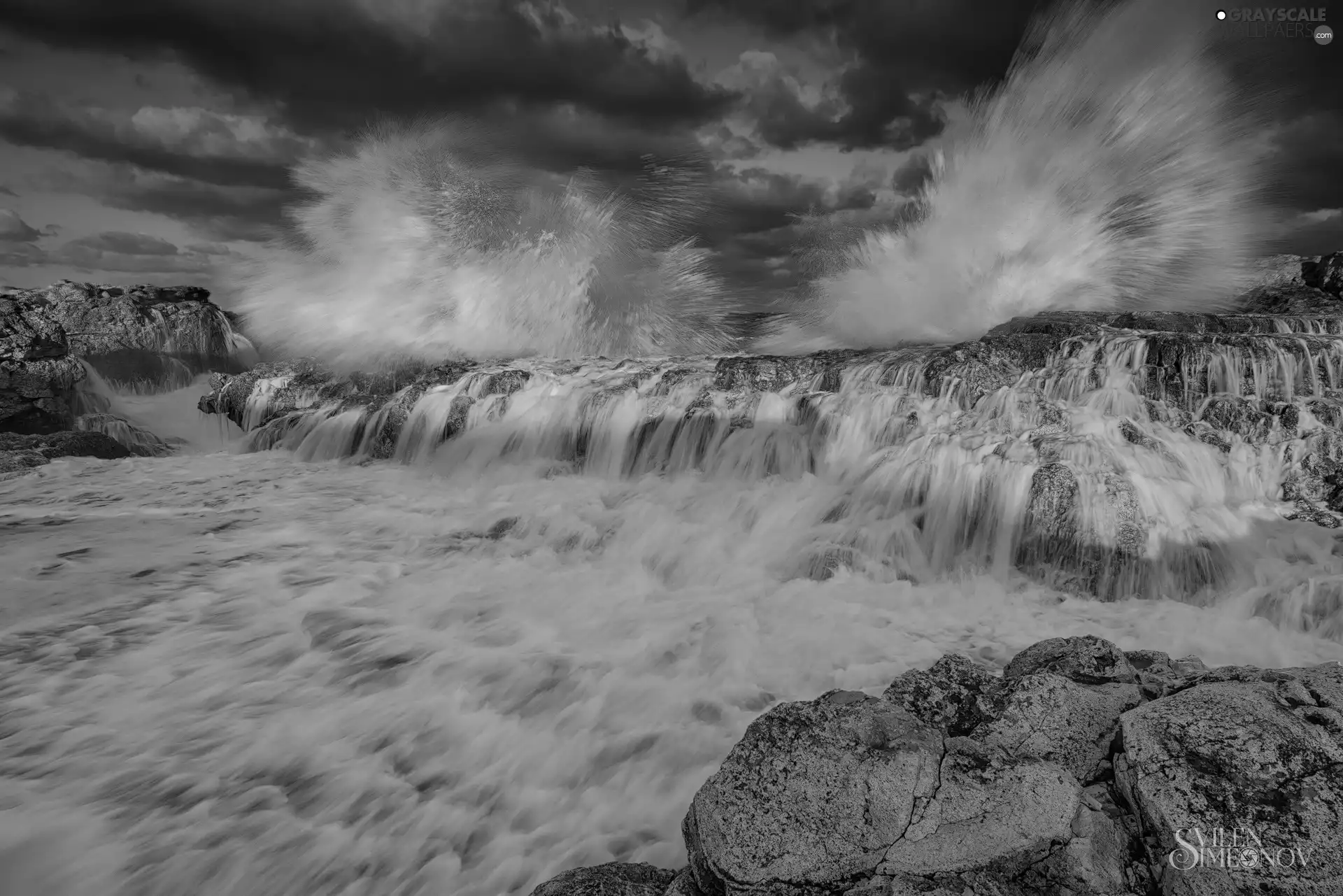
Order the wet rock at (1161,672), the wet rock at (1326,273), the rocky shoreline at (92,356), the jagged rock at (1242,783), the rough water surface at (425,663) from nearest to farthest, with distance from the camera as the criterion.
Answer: the jagged rock at (1242,783) < the wet rock at (1161,672) < the rough water surface at (425,663) < the rocky shoreline at (92,356) < the wet rock at (1326,273)

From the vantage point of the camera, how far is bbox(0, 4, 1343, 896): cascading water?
10.7ft

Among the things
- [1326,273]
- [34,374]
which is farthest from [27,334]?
[1326,273]

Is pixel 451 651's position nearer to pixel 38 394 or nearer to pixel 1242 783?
pixel 1242 783

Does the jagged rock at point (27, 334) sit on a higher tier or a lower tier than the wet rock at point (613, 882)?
higher

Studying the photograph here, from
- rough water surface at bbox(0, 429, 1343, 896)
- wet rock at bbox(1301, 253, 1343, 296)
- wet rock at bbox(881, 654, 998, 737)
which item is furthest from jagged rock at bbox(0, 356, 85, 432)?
wet rock at bbox(1301, 253, 1343, 296)

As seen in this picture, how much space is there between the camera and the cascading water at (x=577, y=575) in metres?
3.26

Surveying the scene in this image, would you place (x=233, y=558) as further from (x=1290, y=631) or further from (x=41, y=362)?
(x=41, y=362)

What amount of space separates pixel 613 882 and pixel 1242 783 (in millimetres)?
2009

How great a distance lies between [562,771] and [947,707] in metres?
2.18

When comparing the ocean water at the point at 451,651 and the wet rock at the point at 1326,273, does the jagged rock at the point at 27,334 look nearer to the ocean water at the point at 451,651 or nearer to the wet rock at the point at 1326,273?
the ocean water at the point at 451,651

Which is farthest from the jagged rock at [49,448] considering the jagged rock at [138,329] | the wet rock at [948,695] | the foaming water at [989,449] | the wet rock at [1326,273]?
the wet rock at [1326,273]

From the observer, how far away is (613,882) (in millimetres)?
2240

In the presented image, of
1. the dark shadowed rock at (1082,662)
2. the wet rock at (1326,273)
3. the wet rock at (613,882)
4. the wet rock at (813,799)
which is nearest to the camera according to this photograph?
the wet rock at (813,799)

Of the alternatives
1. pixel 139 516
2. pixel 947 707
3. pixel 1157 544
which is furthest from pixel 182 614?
pixel 1157 544
